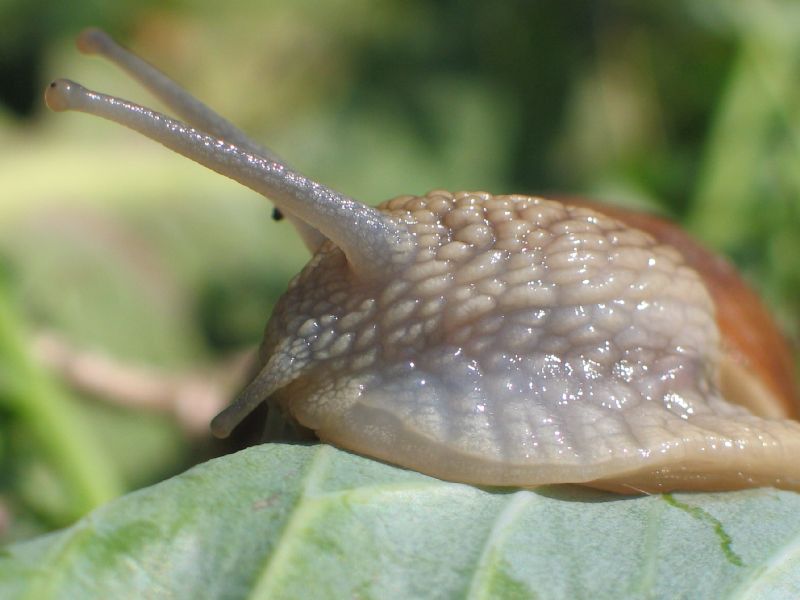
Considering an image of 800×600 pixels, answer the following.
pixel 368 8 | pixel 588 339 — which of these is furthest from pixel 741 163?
pixel 588 339

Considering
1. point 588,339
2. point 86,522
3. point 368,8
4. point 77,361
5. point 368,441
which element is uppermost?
point 368,8

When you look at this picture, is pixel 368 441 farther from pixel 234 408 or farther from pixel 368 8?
pixel 368 8

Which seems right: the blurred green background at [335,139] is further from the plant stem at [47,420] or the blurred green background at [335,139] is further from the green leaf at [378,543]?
the green leaf at [378,543]

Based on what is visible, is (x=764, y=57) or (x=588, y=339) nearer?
(x=588, y=339)

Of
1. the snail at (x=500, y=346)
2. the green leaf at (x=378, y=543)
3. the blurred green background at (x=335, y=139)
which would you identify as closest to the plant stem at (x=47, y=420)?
the blurred green background at (x=335, y=139)

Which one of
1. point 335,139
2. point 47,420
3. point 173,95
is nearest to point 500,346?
point 173,95

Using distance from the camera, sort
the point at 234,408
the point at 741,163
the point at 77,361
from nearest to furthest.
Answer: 1. the point at 234,408
2. the point at 77,361
3. the point at 741,163

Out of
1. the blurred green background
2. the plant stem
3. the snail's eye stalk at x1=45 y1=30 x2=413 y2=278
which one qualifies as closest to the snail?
the snail's eye stalk at x1=45 y1=30 x2=413 y2=278
